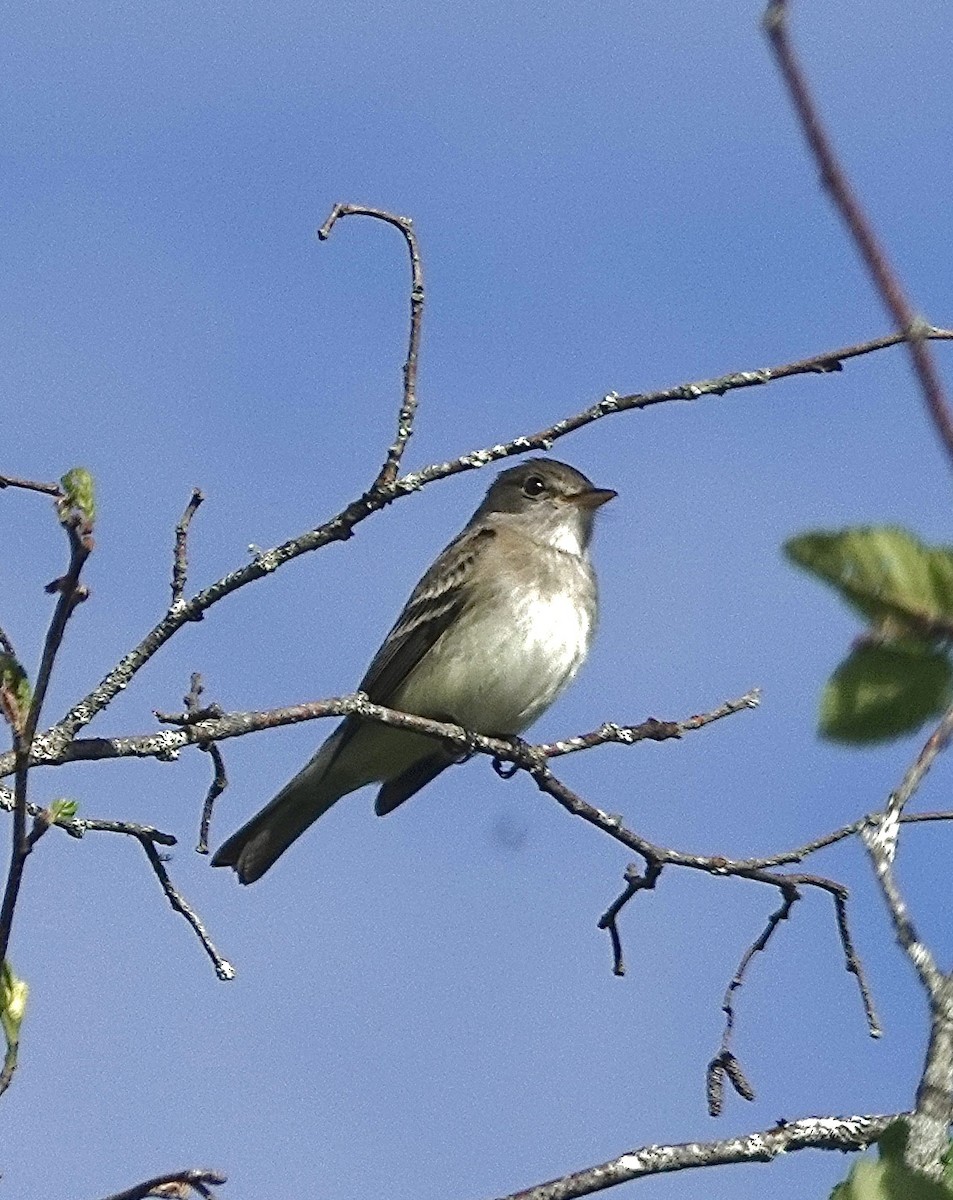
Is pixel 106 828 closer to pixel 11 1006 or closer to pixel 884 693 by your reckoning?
pixel 11 1006

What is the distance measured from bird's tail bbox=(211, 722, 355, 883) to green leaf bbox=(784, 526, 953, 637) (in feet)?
29.3

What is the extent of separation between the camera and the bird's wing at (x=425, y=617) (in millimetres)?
10500

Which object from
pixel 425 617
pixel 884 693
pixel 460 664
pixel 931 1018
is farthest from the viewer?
pixel 425 617

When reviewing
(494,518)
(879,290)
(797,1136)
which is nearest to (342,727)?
(494,518)

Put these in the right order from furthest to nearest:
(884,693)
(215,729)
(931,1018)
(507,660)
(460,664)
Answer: (460,664) → (507,660) → (215,729) → (931,1018) → (884,693)

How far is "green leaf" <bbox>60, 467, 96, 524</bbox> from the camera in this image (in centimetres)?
295

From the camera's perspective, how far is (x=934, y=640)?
150 cm

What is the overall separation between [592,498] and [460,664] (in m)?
1.83

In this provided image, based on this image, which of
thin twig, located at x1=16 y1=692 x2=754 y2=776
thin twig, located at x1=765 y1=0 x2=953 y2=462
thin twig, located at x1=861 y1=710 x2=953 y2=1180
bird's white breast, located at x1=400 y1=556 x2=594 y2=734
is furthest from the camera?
bird's white breast, located at x1=400 y1=556 x2=594 y2=734

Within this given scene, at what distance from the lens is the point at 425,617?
10578 millimetres

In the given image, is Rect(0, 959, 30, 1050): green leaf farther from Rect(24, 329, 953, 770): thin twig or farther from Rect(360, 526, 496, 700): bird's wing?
Rect(360, 526, 496, 700): bird's wing

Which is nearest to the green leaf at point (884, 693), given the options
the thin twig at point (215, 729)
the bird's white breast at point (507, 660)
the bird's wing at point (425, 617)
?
the thin twig at point (215, 729)

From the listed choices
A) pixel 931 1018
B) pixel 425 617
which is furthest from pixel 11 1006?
pixel 425 617

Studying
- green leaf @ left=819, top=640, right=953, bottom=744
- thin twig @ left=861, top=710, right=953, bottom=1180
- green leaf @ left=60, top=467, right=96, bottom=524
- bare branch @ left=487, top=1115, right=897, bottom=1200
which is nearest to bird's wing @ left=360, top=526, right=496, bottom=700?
bare branch @ left=487, top=1115, right=897, bottom=1200
